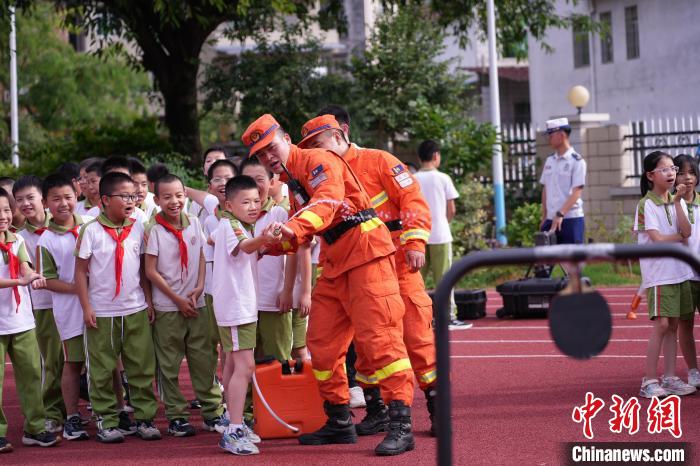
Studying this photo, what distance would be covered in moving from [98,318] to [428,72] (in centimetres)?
1856

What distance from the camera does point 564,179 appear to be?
12.8 metres

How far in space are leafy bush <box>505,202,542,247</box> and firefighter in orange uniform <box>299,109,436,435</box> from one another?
38.6ft

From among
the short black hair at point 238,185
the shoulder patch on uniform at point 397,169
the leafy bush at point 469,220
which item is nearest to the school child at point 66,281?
the short black hair at point 238,185

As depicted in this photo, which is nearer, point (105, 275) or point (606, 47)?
point (105, 275)

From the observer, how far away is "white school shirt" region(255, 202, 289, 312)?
8258 mm

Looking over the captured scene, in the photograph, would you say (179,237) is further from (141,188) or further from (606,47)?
(606,47)

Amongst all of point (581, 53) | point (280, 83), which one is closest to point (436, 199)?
point (280, 83)

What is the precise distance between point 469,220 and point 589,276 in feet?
9.71

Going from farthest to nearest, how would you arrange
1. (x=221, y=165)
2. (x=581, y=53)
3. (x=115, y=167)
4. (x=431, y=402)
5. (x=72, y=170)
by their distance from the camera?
(x=581, y=53), (x=72, y=170), (x=115, y=167), (x=221, y=165), (x=431, y=402)

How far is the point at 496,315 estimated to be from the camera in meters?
14.3

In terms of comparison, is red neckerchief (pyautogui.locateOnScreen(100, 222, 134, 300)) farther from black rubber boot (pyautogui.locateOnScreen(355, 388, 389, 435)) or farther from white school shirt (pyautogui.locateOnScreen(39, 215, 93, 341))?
black rubber boot (pyautogui.locateOnScreen(355, 388, 389, 435))

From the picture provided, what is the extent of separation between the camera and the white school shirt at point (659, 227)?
845 centimetres

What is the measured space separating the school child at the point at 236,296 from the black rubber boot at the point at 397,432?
0.94 m

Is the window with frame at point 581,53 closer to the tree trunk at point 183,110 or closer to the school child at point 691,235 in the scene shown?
the tree trunk at point 183,110
